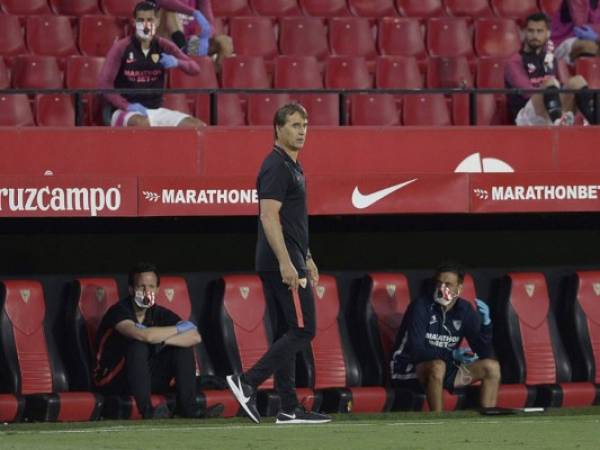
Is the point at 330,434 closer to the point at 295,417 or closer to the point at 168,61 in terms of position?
the point at 295,417

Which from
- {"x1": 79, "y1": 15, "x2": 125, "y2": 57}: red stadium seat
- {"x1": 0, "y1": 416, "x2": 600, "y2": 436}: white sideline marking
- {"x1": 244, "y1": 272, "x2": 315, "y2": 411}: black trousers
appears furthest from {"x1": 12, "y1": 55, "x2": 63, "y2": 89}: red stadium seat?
{"x1": 244, "y1": 272, "x2": 315, "y2": 411}: black trousers

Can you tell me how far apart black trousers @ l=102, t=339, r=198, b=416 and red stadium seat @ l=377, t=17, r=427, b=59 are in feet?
14.3

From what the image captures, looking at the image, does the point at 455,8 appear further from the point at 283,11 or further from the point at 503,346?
the point at 503,346

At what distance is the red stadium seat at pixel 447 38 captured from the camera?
15.3 metres

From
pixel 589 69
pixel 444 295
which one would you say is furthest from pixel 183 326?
pixel 589 69

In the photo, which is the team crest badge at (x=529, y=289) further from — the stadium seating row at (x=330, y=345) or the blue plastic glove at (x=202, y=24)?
the blue plastic glove at (x=202, y=24)

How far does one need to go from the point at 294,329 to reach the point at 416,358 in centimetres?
312

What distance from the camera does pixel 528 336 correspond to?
13.4m

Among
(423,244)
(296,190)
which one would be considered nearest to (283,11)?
(423,244)

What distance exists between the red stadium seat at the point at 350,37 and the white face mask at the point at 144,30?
8.74 feet

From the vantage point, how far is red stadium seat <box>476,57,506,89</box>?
14398 mm

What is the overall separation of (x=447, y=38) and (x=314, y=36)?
1.28m

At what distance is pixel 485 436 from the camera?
875cm

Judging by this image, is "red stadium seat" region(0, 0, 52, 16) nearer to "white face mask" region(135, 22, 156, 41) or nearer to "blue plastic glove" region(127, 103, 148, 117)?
"white face mask" region(135, 22, 156, 41)
